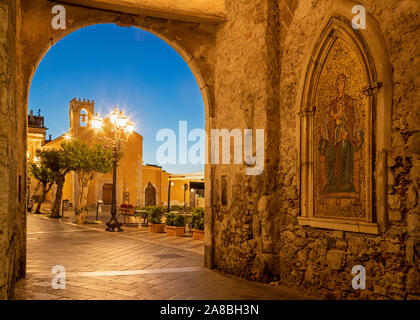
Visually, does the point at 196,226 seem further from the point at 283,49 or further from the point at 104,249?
the point at 283,49

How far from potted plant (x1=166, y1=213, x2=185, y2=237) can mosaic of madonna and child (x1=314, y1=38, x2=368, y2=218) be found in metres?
7.10

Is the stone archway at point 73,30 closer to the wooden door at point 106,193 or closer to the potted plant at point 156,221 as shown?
the potted plant at point 156,221

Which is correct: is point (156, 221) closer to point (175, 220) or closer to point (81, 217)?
point (175, 220)

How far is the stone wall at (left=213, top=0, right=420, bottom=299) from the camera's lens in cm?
338

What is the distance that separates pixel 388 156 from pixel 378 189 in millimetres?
348

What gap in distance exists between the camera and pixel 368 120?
3.83 m

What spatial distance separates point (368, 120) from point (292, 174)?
4.94ft

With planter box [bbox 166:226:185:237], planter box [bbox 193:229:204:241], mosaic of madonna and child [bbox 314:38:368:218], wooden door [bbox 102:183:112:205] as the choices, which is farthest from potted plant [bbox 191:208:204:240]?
wooden door [bbox 102:183:112:205]

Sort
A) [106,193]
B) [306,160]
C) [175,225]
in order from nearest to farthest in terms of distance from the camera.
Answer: [306,160] → [175,225] → [106,193]

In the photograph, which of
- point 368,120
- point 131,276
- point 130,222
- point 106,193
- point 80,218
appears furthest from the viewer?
point 106,193

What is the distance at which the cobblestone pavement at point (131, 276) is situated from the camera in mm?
4522

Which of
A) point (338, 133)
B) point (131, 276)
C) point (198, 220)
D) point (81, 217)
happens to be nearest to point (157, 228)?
point (198, 220)

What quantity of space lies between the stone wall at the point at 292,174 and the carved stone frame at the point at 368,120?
2.6 inches
